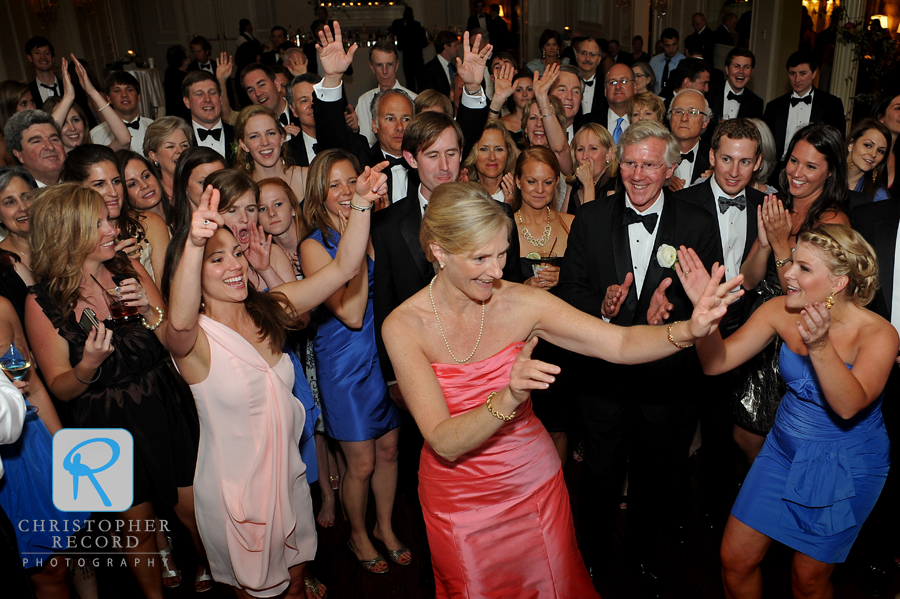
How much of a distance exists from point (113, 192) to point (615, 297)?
228 cm

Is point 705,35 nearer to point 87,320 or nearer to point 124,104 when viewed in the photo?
point 124,104

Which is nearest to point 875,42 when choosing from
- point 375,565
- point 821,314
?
point 821,314

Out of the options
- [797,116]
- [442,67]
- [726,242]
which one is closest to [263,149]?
[726,242]

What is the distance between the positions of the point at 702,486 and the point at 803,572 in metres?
0.90

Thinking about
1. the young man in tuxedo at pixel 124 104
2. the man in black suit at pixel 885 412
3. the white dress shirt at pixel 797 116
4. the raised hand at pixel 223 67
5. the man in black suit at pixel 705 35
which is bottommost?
the man in black suit at pixel 885 412

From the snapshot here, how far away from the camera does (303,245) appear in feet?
9.27

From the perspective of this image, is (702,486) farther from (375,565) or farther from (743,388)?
(375,565)

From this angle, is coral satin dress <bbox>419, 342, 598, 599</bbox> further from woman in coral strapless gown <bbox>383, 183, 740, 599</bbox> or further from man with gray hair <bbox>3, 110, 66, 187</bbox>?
man with gray hair <bbox>3, 110, 66, 187</bbox>

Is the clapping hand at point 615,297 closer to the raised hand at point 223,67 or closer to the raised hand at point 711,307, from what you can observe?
the raised hand at point 711,307

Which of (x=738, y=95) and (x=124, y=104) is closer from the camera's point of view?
(x=124, y=104)

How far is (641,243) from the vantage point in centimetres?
265

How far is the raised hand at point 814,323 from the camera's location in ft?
6.07

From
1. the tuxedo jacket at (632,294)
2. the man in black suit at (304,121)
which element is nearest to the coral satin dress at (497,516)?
the tuxedo jacket at (632,294)

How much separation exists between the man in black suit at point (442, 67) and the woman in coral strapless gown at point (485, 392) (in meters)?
5.81
